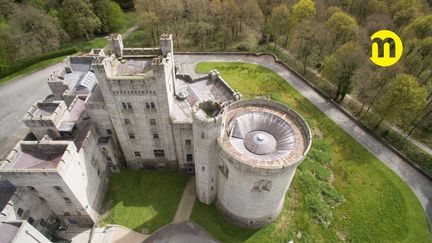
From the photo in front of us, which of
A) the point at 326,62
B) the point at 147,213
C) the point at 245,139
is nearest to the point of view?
the point at 245,139

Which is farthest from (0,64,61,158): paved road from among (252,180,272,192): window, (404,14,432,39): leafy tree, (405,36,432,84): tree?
(404,14,432,39): leafy tree

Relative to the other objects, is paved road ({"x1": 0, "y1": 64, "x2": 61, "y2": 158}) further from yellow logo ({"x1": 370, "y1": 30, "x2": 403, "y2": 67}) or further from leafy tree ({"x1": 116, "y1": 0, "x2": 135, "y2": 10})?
yellow logo ({"x1": 370, "y1": 30, "x2": 403, "y2": 67})

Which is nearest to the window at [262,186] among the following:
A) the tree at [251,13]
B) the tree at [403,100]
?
the tree at [403,100]

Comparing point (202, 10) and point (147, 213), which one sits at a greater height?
point (202, 10)

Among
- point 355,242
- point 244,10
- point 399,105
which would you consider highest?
point 244,10

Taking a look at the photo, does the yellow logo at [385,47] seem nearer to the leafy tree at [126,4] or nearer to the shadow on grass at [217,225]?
the shadow on grass at [217,225]

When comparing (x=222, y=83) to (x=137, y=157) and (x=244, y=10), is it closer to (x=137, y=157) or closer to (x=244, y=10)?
(x=137, y=157)

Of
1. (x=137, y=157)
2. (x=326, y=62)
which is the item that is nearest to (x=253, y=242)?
(x=137, y=157)
